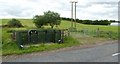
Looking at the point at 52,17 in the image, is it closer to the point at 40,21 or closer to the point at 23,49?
the point at 40,21

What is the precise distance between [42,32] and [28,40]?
62.4 inches

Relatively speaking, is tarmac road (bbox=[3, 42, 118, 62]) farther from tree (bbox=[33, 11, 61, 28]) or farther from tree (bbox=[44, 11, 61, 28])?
tree (bbox=[33, 11, 61, 28])

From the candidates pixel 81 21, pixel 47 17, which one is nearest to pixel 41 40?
pixel 47 17

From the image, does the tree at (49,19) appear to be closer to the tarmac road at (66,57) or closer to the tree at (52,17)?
the tree at (52,17)

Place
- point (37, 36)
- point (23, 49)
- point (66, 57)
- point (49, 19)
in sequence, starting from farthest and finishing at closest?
point (49, 19) < point (37, 36) < point (23, 49) < point (66, 57)

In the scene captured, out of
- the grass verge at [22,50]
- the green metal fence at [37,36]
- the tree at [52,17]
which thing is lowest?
the grass verge at [22,50]

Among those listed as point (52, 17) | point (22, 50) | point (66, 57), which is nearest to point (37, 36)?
point (22, 50)

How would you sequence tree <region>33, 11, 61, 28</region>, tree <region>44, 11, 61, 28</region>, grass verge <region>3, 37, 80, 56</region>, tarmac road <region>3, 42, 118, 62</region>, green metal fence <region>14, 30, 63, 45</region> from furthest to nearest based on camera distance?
tree <region>33, 11, 61, 28</region>
tree <region>44, 11, 61, 28</region>
green metal fence <region>14, 30, 63, 45</region>
grass verge <region>3, 37, 80, 56</region>
tarmac road <region>3, 42, 118, 62</region>

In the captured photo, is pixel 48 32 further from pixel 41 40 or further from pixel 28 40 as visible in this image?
pixel 28 40

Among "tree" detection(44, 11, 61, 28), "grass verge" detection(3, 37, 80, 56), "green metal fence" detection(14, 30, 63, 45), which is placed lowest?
"grass verge" detection(3, 37, 80, 56)

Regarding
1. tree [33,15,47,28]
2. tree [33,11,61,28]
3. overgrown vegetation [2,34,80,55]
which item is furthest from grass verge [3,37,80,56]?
tree [33,15,47,28]

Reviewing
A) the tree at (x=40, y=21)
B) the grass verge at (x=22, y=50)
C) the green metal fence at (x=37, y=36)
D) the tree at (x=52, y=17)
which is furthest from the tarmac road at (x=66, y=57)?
the tree at (x=40, y=21)

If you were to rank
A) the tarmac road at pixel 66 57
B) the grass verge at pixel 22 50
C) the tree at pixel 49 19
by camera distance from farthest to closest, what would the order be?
the tree at pixel 49 19, the grass verge at pixel 22 50, the tarmac road at pixel 66 57

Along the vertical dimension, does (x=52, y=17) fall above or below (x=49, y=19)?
above
